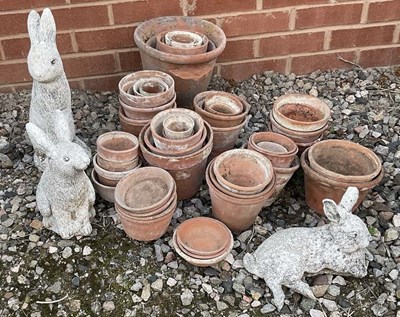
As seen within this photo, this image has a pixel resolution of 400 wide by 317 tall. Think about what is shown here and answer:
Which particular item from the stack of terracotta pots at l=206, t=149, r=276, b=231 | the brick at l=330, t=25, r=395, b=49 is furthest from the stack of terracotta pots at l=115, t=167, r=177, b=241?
the brick at l=330, t=25, r=395, b=49

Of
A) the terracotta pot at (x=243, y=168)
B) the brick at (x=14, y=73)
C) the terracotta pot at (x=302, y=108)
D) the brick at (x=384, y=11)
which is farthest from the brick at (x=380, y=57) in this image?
the brick at (x=14, y=73)

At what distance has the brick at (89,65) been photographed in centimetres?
342

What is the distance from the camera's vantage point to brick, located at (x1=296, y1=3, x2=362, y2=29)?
136 inches

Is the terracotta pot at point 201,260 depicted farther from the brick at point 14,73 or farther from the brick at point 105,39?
the brick at point 14,73

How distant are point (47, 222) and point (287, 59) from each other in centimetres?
197

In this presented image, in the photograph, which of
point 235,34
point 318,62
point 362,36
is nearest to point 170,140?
point 235,34

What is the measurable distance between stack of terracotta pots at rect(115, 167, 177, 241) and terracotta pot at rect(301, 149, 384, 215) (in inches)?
27.5

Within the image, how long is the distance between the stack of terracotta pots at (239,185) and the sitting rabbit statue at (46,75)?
0.65 meters

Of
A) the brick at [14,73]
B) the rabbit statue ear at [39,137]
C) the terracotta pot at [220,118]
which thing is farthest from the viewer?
the brick at [14,73]

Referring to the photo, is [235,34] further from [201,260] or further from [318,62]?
[201,260]

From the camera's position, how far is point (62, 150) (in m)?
2.35

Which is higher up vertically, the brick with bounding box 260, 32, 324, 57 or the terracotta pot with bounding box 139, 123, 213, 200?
the brick with bounding box 260, 32, 324, 57

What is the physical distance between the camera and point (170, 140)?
8.48 ft

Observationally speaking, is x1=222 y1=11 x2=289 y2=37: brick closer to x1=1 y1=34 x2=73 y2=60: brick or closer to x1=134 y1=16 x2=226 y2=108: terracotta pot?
x1=134 y1=16 x2=226 y2=108: terracotta pot
